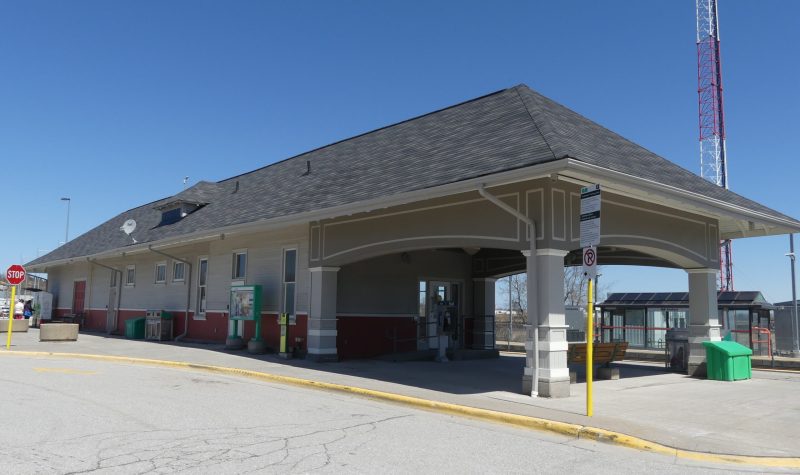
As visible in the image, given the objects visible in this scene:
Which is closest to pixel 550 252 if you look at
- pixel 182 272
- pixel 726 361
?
pixel 726 361

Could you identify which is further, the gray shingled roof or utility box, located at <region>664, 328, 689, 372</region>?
utility box, located at <region>664, 328, 689, 372</region>

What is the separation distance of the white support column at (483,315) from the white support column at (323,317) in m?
5.94

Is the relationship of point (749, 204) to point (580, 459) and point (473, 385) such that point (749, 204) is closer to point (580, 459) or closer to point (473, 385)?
point (473, 385)

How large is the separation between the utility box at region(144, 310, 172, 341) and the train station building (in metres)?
0.42

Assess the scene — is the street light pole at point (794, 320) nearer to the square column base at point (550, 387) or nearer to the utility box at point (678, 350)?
the utility box at point (678, 350)

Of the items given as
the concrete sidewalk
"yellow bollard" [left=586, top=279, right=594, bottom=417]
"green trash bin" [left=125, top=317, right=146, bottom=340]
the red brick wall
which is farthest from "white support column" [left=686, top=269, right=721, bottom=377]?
"green trash bin" [left=125, top=317, right=146, bottom=340]

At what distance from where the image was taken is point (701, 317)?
1628 cm

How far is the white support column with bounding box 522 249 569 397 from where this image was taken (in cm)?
1146

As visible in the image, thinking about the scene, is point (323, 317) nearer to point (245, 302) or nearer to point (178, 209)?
point (245, 302)

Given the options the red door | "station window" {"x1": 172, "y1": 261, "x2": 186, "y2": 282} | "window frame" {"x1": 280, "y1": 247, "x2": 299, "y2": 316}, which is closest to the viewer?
"window frame" {"x1": 280, "y1": 247, "x2": 299, "y2": 316}

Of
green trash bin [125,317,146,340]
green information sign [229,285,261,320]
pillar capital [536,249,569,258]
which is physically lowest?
green trash bin [125,317,146,340]

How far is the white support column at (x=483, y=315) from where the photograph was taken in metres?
21.3

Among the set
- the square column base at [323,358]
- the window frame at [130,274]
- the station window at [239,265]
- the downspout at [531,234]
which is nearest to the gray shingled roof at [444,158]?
the downspout at [531,234]

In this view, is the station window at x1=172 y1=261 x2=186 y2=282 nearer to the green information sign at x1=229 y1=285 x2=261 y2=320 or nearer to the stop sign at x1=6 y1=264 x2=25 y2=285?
the green information sign at x1=229 y1=285 x2=261 y2=320
